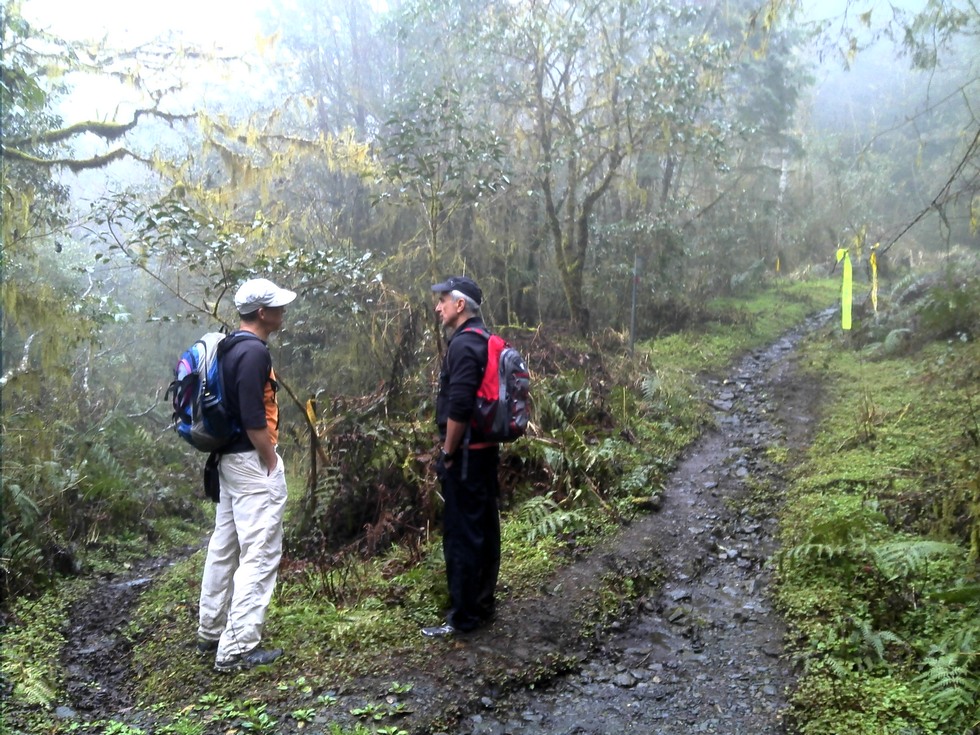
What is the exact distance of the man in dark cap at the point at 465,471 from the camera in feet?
14.6

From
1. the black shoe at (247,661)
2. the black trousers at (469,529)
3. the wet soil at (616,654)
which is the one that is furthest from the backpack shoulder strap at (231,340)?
the wet soil at (616,654)

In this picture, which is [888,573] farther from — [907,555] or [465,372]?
[465,372]

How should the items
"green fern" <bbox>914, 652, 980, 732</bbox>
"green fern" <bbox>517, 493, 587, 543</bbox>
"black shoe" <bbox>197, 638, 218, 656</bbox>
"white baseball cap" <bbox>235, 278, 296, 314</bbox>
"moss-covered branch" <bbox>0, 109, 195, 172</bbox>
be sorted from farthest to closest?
"moss-covered branch" <bbox>0, 109, 195, 172</bbox> → "green fern" <bbox>517, 493, 587, 543</bbox> → "black shoe" <bbox>197, 638, 218, 656</bbox> → "white baseball cap" <bbox>235, 278, 296, 314</bbox> → "green fern" <bbox>914, 652, 980, 732</bbox>

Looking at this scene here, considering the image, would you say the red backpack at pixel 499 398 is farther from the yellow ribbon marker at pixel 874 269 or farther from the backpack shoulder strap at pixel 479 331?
the yellow ribbon marker at pixel 874 269

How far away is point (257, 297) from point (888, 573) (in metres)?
4.18

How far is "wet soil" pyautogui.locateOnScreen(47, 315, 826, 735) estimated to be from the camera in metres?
3.94

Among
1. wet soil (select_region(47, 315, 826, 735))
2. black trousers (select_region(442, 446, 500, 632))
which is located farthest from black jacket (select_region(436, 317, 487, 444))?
wet soil (select_region(47, 315, 826, 735))

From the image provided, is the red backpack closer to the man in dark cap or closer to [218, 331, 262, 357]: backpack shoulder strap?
the man in dark cap

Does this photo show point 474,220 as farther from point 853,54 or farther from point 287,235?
point 853,54

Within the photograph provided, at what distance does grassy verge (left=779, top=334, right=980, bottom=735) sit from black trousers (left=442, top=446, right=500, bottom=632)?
5.97ft

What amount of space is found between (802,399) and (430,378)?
17.8 feet

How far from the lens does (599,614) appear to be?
16.4 feet

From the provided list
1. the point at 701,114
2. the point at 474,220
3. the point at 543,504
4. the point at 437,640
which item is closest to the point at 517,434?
the point at 437,640

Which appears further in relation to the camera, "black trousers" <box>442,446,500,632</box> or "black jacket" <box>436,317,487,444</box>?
"black trousers" <box>442,446,500,632</box>
